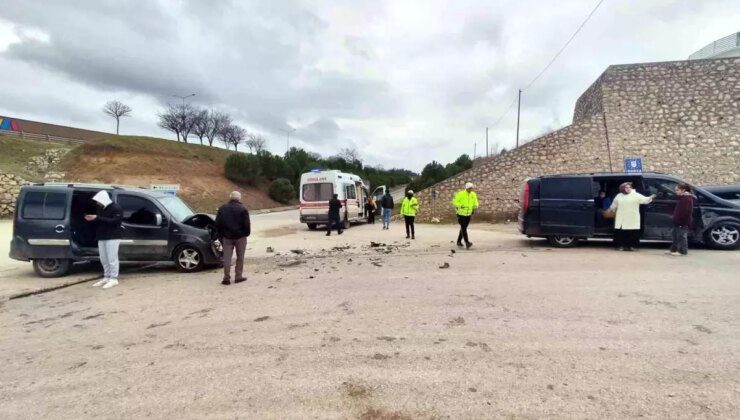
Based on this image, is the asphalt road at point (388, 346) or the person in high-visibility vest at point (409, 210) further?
the person in high-visibility vest at point (409, 210)

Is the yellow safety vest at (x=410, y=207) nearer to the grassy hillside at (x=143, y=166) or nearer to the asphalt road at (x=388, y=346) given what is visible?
the asphalt road at (x=388, y=346)

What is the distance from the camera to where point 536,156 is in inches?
834

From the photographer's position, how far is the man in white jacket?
9.28m

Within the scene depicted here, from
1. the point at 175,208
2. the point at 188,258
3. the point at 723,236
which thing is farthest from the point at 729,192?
the point at 175,208

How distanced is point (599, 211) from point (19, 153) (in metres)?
48.1

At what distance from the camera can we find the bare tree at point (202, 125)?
64562 millimetres

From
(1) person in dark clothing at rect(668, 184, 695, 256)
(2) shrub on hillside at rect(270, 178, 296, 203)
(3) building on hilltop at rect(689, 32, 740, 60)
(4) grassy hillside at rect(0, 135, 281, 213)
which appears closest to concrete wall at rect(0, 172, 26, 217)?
(4) grassy hillside at rect(0, 135, 281, 213)

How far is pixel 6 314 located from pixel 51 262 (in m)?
2.78

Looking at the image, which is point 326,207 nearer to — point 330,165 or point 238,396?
point 238,396

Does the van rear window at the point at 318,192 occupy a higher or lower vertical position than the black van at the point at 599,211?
higher

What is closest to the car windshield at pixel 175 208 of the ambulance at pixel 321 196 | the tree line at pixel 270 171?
the ambulance at pixel 321 196

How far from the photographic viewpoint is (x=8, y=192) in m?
28.1

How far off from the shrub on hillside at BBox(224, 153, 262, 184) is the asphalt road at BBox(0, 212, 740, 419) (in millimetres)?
41767

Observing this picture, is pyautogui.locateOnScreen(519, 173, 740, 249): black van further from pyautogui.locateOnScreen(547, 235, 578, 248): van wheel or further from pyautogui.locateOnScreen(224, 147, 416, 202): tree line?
pyautogui.locateOnScreen(224, 147, 416, 202): tree line
